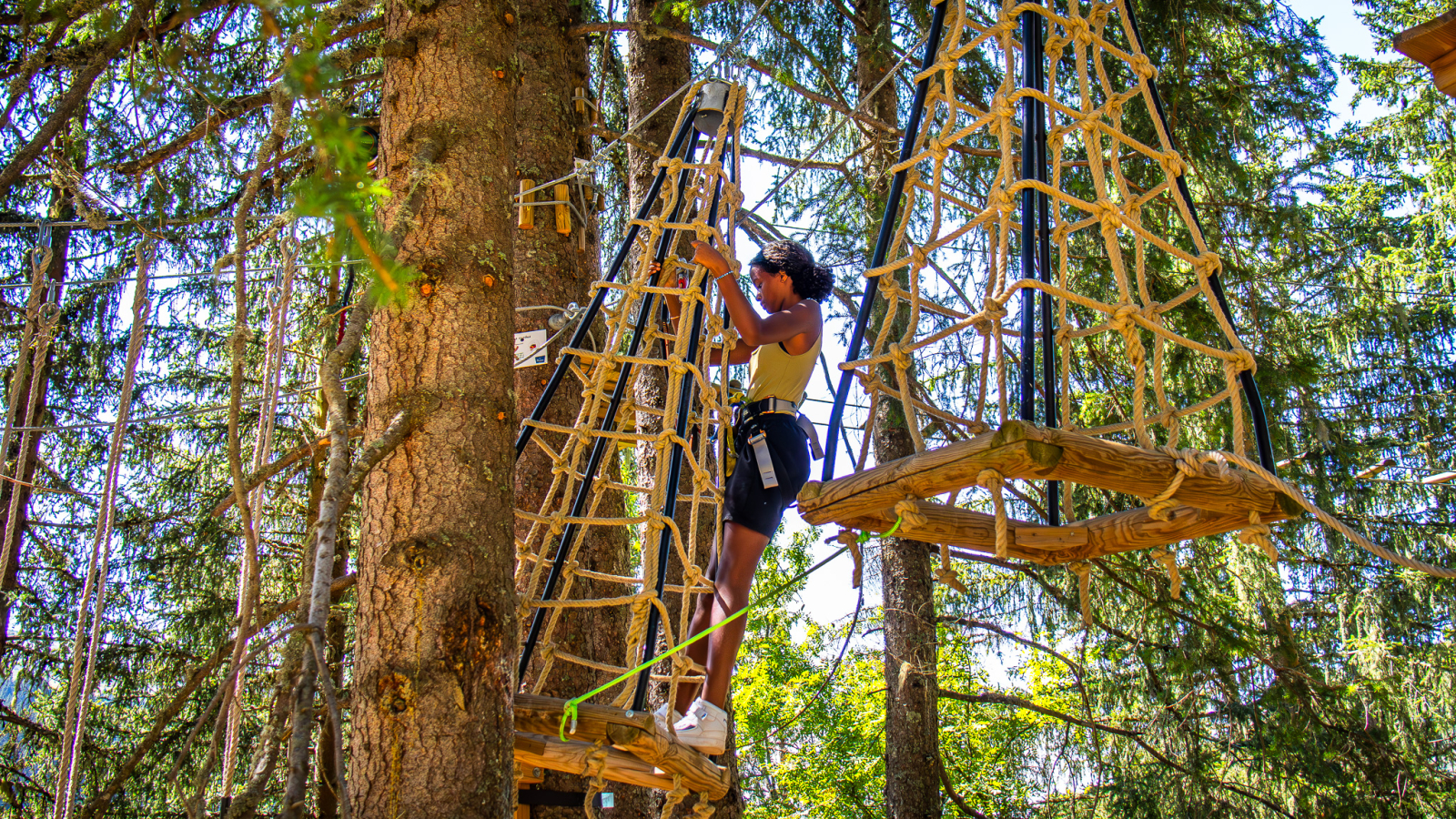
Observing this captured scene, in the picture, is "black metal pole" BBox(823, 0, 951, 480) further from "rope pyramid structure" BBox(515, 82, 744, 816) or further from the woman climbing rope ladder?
"rope pyramid structure" BBox(515, 82, 744, 816)

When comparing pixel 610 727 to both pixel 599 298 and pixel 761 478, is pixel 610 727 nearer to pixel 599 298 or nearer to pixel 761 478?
pixel 761 478

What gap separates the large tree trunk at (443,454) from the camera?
1.52 m

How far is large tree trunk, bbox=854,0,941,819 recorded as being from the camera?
15.4 feet

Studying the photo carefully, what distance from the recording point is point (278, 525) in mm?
5258

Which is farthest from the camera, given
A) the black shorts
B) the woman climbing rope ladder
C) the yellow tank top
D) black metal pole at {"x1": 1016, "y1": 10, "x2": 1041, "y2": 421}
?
the yellow tank top

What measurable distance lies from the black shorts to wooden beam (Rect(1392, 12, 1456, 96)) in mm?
1527

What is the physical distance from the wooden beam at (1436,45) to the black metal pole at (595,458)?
1.59 m

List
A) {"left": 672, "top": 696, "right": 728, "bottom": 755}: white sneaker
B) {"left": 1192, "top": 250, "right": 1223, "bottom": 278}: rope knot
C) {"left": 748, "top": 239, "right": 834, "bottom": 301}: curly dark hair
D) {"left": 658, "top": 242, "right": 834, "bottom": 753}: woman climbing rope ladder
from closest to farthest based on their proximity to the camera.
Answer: {"left": 1192, "top": 250, "right": 1223, "bottom": 278}: rope knot
{"left": 672, "top": 696, "right": 728, "bottom": 755}: white sneaker
{"left": 658, "top": 242, "right": 834, "bottom": 753}: woman climbing rope ladder
{"left": 748, "top": 239, "right": 834, "bottom": 301}: curly dark hair

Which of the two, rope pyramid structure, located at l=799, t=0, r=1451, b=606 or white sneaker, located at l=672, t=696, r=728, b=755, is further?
white sneaker, located at l=672, t=696, r=728, b=755

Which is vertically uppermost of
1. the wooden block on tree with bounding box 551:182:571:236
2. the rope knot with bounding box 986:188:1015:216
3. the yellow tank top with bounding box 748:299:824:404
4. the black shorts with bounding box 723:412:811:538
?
the wooden block on tree with bounding box 551:182:571:236

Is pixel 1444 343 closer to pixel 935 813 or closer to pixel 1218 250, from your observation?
pixel 1218 250

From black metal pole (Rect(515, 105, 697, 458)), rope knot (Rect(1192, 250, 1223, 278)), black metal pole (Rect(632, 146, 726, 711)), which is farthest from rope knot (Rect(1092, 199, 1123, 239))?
black metal pole (Rect(515, 105, 697, 458))

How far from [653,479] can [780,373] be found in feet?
1.30

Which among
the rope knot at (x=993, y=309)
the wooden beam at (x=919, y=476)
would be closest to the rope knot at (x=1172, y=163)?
the rope knot at (x=993, y=309)
